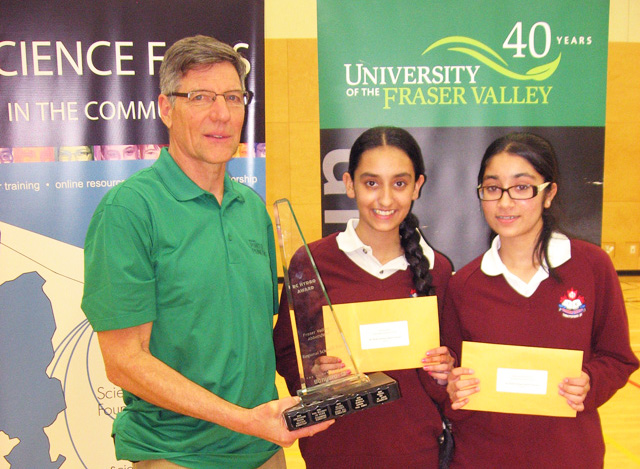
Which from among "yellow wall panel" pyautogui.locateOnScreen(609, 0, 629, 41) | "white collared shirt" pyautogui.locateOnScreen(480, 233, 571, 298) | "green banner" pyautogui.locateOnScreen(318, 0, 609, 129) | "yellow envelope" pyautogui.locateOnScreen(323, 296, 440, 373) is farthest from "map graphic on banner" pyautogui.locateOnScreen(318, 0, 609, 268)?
"yellow wall panel" pyautogui.locateOnScreen(609, 0, 629, 41)

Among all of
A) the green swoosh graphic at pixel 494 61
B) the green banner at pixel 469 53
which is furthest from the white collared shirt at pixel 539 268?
the green swoosh graphic at pixel 494 61

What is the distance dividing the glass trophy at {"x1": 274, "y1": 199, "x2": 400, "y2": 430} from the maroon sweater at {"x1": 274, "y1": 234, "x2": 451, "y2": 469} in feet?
0.73

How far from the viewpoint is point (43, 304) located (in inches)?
119

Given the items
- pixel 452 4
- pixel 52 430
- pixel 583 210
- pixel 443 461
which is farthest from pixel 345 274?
pixel 583 210

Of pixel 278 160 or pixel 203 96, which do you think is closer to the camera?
pixel 203 96

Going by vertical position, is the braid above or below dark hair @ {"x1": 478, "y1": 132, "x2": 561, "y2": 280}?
below

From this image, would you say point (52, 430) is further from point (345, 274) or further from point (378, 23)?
point (378, 23)

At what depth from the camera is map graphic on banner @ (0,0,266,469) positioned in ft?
9.46

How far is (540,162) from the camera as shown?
1.79 meters

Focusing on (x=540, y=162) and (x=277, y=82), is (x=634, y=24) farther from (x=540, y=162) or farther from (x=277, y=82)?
(x=540, y=162)

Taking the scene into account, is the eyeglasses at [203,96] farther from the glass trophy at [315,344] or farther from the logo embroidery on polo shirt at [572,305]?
the logo embroidery on polo shirt at [572,305]

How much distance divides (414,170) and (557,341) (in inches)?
30.0

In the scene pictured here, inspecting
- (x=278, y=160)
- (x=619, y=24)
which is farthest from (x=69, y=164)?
(x=619, y=24)

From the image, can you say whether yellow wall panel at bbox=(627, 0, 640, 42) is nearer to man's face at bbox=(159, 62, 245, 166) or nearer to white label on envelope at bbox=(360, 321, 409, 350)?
white label on envelope at bbox=(360, 321, 409, 350)
